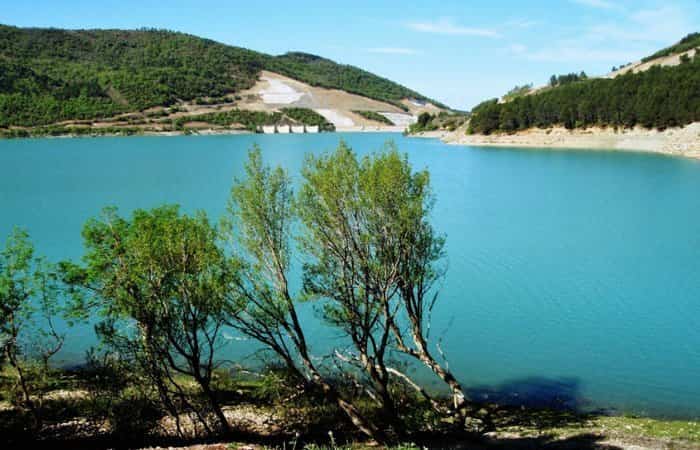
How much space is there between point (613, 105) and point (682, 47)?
2418 inches

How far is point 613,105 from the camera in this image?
101 metres

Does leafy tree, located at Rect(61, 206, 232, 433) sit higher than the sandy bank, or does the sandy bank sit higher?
the sandy bank

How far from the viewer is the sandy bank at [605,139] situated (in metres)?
83.1

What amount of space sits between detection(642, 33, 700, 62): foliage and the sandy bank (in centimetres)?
5979

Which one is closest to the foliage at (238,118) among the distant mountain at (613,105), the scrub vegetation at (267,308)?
the distant mountain at (613,105)

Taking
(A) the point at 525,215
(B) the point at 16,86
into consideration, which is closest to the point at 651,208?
(A) the point at 525,215

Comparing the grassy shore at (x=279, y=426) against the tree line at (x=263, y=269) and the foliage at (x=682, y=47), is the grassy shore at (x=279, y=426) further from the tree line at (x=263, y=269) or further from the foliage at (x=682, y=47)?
the foliage at (x=682, y=47)

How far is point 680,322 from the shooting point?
67.7 ft

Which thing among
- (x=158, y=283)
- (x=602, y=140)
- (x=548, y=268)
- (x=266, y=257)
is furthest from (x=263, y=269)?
(x=602, y=140)

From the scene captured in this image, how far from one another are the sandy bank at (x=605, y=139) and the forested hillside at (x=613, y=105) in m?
1.89

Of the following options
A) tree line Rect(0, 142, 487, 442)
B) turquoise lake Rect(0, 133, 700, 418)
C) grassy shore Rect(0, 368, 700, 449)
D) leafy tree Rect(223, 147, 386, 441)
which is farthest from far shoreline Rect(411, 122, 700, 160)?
leafy tree Rect(223, 147, 386, 441)

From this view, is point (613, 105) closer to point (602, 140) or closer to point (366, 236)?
point (602, 140)

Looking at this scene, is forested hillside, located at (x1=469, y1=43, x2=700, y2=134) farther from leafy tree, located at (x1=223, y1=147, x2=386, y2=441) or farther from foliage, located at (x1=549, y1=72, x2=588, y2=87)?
leafy tree, located at (x1=223, y1=147, x2=386, y2=441)

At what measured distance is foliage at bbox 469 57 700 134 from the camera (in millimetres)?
93000
